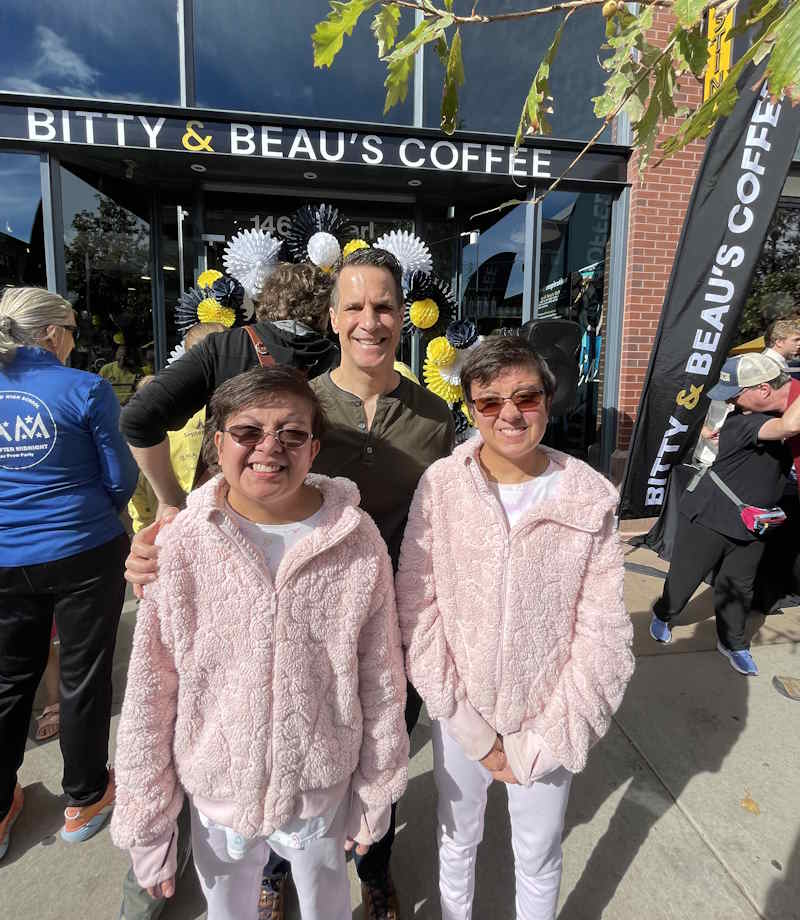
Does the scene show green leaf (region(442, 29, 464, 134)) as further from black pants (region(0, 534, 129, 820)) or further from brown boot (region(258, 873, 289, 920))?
brown boot (region(258, 873, 289, 920))

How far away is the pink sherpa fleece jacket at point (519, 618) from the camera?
4.77 ft

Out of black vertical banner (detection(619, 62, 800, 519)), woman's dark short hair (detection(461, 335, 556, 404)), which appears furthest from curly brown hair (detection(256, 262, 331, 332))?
black vertical banner (detection(619, 62, 800, 519))

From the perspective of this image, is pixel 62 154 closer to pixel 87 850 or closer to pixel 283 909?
pixel 87 850

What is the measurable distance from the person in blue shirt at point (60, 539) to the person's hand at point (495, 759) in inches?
57.0

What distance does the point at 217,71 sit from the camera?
Result: 525 cm

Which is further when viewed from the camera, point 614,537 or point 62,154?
point 62,154

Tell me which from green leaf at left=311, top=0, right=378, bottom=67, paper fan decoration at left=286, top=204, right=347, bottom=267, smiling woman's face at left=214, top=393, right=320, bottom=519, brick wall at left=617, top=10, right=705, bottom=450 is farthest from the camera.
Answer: brick wall at left=617, top=10, right=705, bottom=450

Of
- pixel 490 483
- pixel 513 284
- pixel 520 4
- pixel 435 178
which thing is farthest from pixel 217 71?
pixel 490 483

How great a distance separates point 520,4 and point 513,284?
2.73 metres

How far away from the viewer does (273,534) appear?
4.41 feet

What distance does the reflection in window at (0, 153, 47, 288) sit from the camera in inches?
193

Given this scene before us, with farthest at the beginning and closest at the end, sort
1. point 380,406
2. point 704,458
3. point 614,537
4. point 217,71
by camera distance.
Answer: point 217,71 → point 704,458 → point 380,406 → point 614,537

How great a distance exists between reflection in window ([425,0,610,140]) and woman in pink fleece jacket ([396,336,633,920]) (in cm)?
523

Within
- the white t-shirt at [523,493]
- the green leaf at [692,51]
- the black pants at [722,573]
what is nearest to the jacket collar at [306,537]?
the white t-shirt at [523,493]
